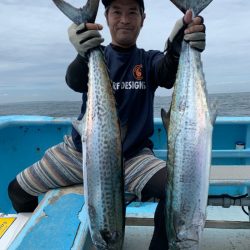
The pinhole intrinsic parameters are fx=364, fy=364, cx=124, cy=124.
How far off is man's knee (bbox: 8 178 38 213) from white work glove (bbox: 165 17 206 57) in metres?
1.60

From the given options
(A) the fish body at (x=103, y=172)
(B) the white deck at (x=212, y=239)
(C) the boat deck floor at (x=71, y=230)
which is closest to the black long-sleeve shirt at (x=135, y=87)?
(C) the boat deck floor at (x=71, y=230)

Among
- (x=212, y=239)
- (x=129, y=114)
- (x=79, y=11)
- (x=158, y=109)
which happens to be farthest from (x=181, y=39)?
(x=158, y=109)

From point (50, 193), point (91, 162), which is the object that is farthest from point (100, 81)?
point (50, 193)

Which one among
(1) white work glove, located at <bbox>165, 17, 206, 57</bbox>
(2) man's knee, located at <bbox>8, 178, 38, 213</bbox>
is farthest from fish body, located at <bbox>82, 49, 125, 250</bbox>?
(2) man's knee, located at <bbox>8, 178, 38, 213</bbox>

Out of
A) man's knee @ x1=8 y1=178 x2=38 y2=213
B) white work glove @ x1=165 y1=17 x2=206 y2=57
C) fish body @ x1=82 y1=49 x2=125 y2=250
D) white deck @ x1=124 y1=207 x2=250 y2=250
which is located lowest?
white deck @ x1=124 y1=207 x2=250 y2=250

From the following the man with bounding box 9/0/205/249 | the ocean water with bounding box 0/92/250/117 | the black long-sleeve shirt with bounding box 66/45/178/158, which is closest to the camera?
the man with bounding box 9/0/205/249

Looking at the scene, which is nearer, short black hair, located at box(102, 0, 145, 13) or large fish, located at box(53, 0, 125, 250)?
large fish, located at box(53, 0, 125, 250)

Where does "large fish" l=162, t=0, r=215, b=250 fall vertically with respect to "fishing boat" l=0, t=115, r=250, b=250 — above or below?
above

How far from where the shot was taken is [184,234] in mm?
1759

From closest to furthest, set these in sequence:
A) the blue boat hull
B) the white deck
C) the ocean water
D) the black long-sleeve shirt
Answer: the black long-sleeve shirt < the white deck < the blue boat hull < the ocean water

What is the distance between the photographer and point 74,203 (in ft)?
8.25

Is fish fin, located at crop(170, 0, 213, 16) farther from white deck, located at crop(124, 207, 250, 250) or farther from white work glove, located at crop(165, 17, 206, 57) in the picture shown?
white deck, located at crop(124, 207, 250, 250)

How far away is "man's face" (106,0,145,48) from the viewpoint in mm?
2453

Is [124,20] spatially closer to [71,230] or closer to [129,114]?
[129,114]
